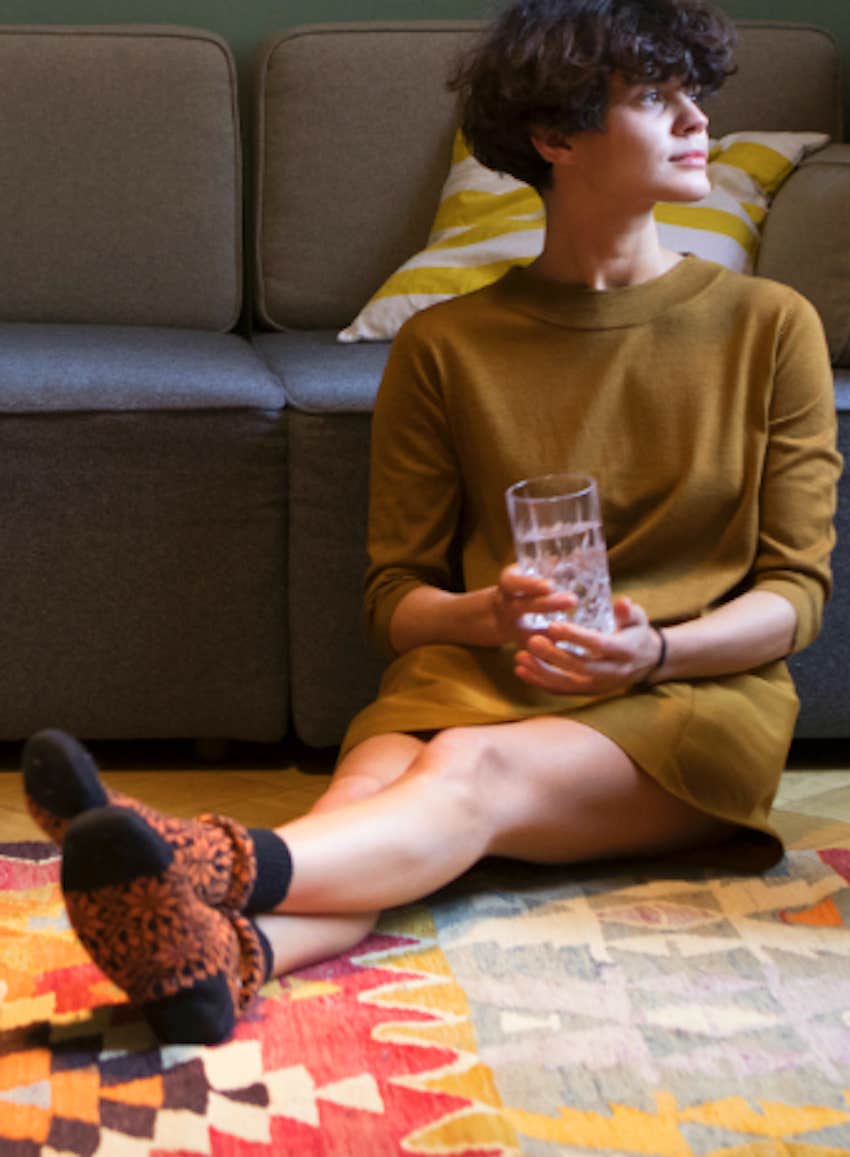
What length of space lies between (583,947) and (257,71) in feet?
5.46

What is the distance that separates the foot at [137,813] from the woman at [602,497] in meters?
0.16

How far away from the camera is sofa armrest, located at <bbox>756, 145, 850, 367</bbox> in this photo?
2074 millimetres

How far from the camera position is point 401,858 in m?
1.40

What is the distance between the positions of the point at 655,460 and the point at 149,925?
0.70 meters

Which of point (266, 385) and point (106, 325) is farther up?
point (266, 385)

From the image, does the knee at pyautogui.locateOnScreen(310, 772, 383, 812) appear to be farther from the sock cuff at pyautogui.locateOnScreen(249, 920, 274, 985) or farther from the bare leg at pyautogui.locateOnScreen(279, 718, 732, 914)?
the sock cuff at pyautogui.locateOnScreen(249, 920, 274, 985)

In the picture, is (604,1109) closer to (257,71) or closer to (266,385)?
(266,385)

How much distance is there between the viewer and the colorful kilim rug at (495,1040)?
1160 mm

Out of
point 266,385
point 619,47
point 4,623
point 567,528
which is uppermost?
point 619,47

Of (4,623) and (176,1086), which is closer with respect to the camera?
(176,1086)

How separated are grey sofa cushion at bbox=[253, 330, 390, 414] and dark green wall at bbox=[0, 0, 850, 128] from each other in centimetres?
62

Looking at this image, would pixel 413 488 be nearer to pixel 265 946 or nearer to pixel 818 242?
pixel 265 946

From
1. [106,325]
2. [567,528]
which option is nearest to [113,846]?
[567,528]

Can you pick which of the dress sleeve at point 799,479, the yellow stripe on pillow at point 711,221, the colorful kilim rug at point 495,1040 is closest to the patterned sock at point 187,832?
the colorful kilim rug at point 495,1040
